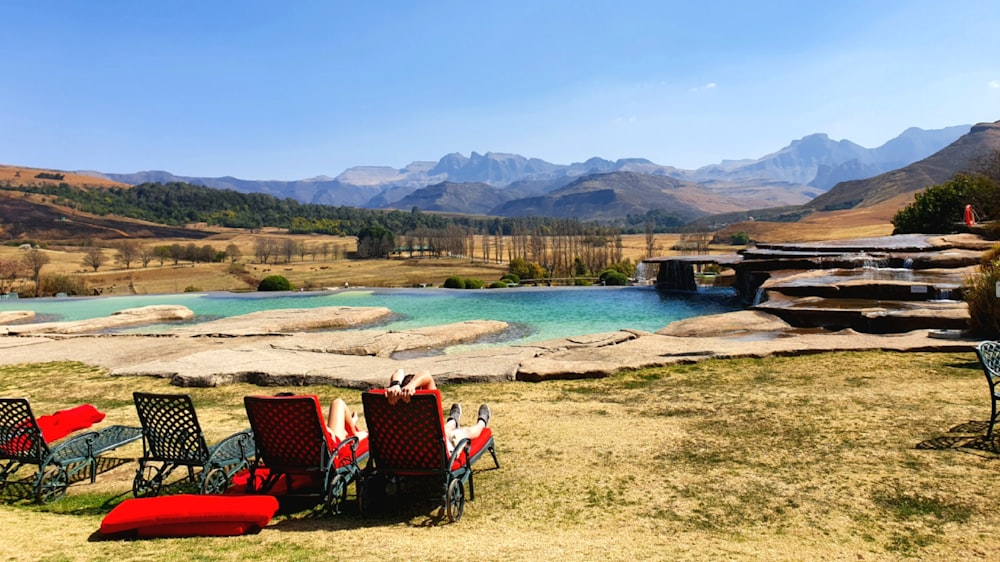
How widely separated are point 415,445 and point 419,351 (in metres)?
11.8

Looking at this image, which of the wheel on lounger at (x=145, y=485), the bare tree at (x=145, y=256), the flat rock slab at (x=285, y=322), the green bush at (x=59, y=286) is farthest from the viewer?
the bare tree at (x=145, y=256)

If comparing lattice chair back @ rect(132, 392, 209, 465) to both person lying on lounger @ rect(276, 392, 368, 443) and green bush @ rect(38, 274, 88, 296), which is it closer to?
person lying on lounger @ rect(276, 392, 368, 443)

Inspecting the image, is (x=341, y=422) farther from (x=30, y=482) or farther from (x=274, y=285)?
(x=274, y=285)

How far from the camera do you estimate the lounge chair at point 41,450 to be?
6.61m

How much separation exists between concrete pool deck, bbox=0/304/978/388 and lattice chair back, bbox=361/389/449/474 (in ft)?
20.2

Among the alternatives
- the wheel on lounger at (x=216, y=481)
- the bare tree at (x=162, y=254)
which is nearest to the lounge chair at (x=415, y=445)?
the wheel on lounger at (x=216, y=481)

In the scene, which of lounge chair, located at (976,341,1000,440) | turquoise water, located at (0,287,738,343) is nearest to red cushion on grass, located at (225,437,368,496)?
lounge chair, located at (976,341,1000,440)

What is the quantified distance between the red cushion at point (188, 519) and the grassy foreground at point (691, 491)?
0.14 m

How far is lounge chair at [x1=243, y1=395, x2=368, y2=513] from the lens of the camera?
582cm

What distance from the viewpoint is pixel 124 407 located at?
1091cm

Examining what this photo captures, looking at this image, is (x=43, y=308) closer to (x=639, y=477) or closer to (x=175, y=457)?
(x=175, y=457)

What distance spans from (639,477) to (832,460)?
2097mm

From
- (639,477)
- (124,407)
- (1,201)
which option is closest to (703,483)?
(639,477)

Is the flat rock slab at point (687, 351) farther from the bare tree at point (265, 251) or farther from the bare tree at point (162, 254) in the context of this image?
the bare tree at point (265, 251)
